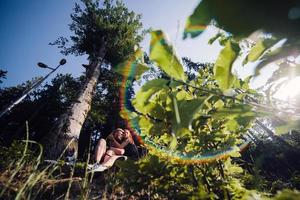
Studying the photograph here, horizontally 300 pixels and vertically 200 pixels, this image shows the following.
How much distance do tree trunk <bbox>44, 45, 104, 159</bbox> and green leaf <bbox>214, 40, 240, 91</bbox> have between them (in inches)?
218

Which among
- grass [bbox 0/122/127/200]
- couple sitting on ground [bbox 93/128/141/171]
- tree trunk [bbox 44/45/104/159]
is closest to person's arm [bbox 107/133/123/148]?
couple sitting on ground [bbox 93/128/141/171]

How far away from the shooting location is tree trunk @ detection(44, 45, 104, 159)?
708 centimetres

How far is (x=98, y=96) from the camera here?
15.3 m

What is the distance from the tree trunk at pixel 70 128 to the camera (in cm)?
708

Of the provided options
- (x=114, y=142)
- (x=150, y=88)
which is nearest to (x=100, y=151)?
(x=114, y=142)

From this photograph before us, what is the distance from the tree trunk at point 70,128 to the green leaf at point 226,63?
18.2 ft

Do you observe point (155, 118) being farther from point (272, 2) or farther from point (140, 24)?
point (140, 24)

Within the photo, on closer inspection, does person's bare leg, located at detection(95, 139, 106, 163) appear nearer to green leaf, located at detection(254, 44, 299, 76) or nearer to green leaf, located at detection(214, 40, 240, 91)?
green leaf, located at detection(214, 40, 240, 91)

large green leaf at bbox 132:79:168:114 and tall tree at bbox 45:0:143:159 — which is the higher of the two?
tall tree at bbox 45:0:143:159

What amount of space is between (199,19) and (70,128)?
814cm

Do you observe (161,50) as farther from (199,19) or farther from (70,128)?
(70,128)

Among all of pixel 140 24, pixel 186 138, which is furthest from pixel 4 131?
pixel 186 138

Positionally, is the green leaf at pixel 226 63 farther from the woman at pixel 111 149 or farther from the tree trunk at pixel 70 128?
the tree trunk at pixel 70 128

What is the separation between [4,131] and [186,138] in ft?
43.7
